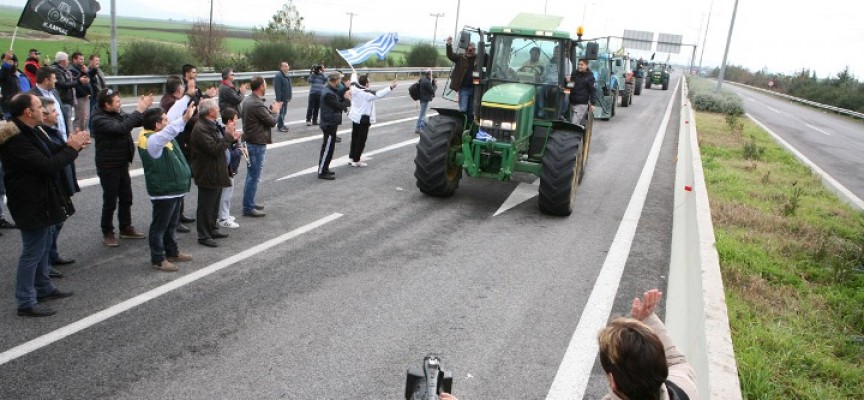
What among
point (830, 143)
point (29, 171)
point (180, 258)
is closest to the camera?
point (29, 171)

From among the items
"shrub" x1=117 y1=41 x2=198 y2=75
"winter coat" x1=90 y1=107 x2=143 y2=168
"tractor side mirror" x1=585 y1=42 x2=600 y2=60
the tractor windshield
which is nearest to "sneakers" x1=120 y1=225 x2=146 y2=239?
"winter coat" x1=90 y1=107 x2=143 y2=168

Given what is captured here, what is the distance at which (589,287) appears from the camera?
22.2 feet

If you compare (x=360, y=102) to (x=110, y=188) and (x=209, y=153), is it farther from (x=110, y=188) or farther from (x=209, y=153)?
(x=110, y=188)

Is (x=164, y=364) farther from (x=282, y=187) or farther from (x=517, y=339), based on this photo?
(x=282, y=187)

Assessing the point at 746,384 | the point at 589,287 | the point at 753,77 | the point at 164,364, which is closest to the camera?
the point at 746,384

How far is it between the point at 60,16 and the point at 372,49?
→ 6339 millimetres

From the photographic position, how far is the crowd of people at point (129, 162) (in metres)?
5.27

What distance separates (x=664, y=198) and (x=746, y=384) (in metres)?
7.34

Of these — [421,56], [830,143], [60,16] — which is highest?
[421,56]

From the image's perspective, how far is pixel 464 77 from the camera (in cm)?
1273

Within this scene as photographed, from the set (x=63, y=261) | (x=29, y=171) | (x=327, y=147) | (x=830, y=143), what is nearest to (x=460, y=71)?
(x=327, y=147)

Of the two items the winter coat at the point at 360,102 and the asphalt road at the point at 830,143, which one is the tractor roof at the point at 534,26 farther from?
the asphalt road at the point at 830,143

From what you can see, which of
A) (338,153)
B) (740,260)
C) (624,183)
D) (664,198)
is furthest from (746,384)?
→ (338,153)

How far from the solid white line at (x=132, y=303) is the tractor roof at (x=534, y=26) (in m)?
4.84
